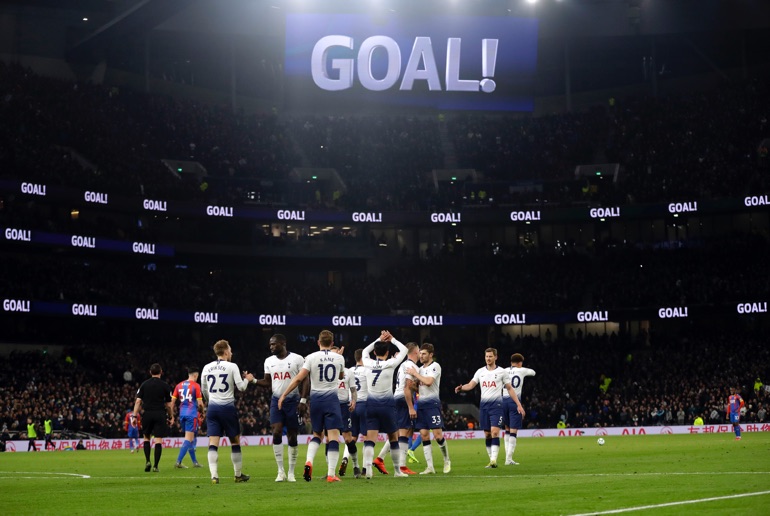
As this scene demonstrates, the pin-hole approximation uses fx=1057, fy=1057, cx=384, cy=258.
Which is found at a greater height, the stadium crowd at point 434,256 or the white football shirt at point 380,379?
the stadium crowd at point 434,256

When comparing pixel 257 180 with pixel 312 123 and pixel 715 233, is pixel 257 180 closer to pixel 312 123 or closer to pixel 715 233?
pixel 312 123

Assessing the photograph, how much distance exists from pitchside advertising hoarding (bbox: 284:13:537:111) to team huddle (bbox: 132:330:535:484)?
5546 cm

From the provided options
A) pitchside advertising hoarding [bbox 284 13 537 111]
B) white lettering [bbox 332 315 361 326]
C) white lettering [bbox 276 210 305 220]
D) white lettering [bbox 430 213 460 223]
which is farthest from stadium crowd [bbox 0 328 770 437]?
pitchside advertising hoarding [bbox 284 13 537 111]

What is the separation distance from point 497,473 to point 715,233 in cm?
5848

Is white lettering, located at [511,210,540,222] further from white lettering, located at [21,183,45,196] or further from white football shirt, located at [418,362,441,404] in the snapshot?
white football shirt, located at [418,362,441,404]

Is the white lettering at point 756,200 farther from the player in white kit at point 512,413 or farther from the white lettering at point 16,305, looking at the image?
the player in white kit at point 512,413

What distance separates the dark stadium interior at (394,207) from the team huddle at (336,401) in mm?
35221

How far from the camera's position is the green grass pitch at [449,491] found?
1502cm

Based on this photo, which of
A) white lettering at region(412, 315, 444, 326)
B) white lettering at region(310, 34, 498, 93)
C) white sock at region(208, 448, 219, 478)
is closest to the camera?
white sock at region(208, 448, 219, 478)

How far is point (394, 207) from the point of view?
78.5m

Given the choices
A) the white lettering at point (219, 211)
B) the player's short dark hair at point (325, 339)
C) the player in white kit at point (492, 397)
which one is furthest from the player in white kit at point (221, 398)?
the white lettering at point (219, 211)

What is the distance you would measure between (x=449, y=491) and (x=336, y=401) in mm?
3729

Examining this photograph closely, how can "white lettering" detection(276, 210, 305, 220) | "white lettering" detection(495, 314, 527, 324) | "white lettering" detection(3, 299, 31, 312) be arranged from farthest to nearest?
1. "white lettering" detection(276, 210, 305, 220)
2. "white lettering" detection(495, 314, 527, 324)
3. "white lettering" detection(3, 299, 31, 312)

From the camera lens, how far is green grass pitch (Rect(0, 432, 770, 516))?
15.0 m
